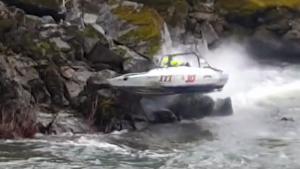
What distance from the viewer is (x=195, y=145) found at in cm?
1734

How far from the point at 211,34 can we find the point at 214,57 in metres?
1.74

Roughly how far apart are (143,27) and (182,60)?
3346 mm

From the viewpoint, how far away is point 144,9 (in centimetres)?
2583

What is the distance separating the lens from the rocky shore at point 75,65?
687 inches

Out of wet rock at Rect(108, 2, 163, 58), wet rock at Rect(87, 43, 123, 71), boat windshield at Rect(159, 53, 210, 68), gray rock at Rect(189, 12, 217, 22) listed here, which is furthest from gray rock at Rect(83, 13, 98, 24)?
gray rock at Rect(189, 12, 217, 22)

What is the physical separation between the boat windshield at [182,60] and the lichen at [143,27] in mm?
1338

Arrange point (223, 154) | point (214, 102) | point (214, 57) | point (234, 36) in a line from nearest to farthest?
point (223, 154) → point (214, 102) → point (214, 57) → point (234, 36)

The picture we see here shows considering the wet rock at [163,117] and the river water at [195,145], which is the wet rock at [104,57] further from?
the river water at [195,145]

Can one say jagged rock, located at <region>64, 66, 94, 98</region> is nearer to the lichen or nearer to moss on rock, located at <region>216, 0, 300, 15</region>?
the lichen

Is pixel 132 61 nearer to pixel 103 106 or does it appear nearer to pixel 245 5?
pixel 103 106

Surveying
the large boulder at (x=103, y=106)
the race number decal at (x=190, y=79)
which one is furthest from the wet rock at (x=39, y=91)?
the race number decal at (x=190, y=79)

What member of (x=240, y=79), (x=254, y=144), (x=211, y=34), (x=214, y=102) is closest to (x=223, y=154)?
(x=254, y=144)

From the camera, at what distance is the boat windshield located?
20.7m

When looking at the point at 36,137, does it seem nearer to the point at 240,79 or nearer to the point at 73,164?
the point at 73,164
